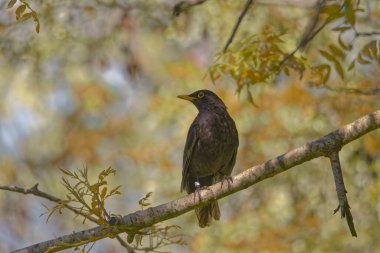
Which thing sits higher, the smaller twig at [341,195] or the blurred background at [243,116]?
the blurred background at [243,116]

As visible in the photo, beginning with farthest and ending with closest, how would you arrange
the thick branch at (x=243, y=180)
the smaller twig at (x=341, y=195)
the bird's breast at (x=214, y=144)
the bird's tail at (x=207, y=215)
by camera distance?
the bird's breast at (x=214, y=144), the bird's tail at (x=207, y=215), the thick branch at (x=243, y=180), the smaller twig at (x=341, y=195)

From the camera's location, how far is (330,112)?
7758mm

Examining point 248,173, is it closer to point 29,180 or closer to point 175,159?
point 175,159

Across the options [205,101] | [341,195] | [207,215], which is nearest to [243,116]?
[205,101]

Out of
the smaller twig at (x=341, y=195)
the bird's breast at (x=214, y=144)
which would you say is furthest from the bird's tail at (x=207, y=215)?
the smaller twig at (x=341, y=195)

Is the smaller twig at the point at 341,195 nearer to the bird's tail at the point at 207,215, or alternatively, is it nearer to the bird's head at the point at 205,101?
the bird's tail at the point at 207,215

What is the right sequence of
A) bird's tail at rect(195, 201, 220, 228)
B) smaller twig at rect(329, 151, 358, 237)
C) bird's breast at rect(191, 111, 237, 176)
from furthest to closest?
bird's breast at rect(191, 111, 237, 176)
bird's tail at rect(195, 201, 220, 228)
smaller twig at rect(329, 151, 358, 237)

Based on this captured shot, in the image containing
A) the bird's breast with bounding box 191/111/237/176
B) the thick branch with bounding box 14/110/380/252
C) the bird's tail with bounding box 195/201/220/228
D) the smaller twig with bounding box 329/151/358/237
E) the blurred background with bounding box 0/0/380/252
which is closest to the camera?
the smaller twig with bounding box 329/151/358/237

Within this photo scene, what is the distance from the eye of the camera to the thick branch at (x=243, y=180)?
409cm

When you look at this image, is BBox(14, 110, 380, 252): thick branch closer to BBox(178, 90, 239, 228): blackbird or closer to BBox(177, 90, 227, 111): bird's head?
BBox(178, 90, 239, 228): blackbird

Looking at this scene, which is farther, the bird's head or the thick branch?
the bird's head

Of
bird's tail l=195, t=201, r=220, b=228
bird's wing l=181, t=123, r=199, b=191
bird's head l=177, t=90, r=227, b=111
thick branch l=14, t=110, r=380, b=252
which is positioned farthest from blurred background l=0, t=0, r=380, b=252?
thick branch l=14, t=110, r=380, b=252

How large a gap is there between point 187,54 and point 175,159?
15.7ft

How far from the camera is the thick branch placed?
4.09 metres
